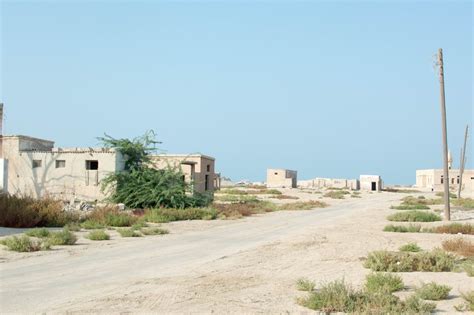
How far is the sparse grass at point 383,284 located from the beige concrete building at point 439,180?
74902 millimetres

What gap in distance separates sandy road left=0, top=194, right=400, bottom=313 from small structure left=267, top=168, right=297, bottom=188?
62781 mm

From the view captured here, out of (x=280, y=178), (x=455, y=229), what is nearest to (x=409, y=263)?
(x=455, y=229)

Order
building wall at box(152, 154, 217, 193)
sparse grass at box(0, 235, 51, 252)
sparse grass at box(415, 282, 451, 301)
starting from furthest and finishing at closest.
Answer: building wall at box(152, 154, 217, 193), sparse grass at box(0, 235, 51, 252), sparse grass at box(415, 282, 451, 301)

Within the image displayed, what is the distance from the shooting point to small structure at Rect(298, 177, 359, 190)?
294 ft

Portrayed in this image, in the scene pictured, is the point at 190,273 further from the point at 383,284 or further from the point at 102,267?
the point at 383,284

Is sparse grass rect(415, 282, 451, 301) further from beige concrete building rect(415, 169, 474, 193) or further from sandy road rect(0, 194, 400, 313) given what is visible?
beige concrete building rect(415, 169, 474, 193)

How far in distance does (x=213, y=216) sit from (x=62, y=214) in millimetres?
9582

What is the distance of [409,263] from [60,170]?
27810 mm

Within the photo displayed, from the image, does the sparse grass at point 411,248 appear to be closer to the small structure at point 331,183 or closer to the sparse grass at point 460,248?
the sparse grass at point 460,248

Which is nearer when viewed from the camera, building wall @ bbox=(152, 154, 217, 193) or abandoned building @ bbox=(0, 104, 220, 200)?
abandoned building @ bbox=(0, 104, 220, 200)

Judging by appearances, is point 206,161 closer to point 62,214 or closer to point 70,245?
point 62,214

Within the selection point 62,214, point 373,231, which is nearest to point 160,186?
point 62,214

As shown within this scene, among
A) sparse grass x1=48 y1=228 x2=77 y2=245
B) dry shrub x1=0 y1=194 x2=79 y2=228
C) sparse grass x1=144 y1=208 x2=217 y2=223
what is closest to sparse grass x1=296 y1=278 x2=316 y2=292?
sparse grass x1=48 y1=228 x2=77 y2=245

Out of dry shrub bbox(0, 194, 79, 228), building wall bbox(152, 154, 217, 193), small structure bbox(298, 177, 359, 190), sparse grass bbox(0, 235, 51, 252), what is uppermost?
building wall bbox(152, 154, 217, 193)
